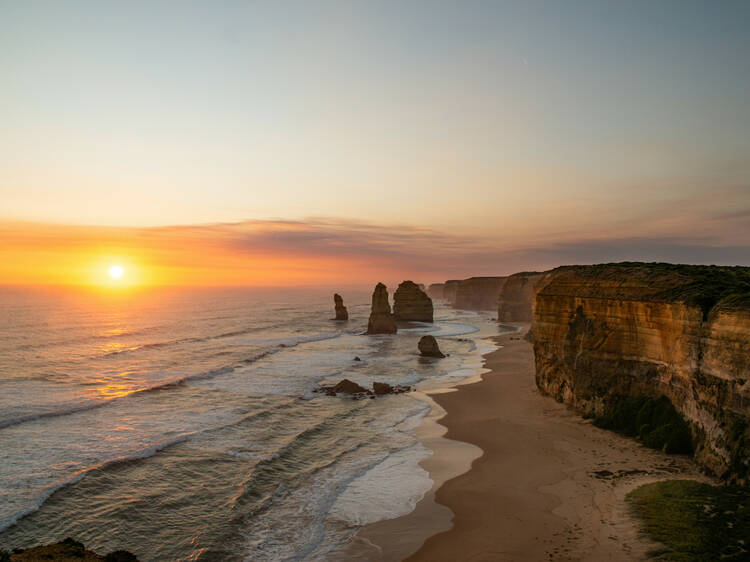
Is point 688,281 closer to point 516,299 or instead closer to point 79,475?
point 79,475

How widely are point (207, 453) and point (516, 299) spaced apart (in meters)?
83.1

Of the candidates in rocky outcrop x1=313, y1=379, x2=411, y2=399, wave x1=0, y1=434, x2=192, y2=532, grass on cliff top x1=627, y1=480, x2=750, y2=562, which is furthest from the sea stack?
grass on cliff top x1=627, y1=480, x2=750, y2=562

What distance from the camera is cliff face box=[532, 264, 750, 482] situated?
15211mm

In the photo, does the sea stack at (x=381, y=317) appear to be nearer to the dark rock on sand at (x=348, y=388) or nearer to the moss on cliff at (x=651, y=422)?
the dark rock on sand at (x=348, y=388)

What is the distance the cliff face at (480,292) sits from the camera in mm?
139625

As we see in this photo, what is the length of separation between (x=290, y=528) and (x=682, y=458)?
15606 mm

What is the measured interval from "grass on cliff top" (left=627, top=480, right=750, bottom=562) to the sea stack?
58957 mm

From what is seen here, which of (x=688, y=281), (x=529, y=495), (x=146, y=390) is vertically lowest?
(x=146, y=390)

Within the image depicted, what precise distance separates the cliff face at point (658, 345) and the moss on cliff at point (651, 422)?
398 millimetres

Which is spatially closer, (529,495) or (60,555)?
(60,555)

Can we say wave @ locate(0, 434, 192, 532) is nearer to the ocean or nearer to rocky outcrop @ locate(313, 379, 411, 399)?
the ocean

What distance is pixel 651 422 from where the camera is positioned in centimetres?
1997

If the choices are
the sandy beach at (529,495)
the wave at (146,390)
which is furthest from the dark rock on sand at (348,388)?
the wave at (146,390)

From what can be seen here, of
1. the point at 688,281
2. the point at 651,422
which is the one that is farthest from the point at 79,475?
the point at 688,281
